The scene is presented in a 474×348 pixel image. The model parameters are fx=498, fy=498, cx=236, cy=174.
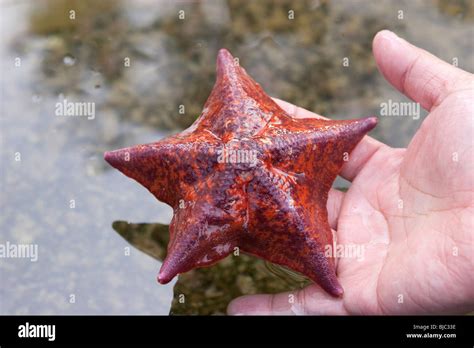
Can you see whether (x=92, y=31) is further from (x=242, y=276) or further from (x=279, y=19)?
(x=242, y=276)

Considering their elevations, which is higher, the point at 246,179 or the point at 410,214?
A: the point at 246,179

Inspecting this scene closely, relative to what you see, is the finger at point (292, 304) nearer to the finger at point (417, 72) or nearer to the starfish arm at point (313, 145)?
the starfish arm at point (313, 145)

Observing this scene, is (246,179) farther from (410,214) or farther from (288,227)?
(410,214)

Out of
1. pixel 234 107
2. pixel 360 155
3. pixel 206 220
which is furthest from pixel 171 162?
pixel 360 155

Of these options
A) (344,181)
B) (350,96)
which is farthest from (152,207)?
(350,96)

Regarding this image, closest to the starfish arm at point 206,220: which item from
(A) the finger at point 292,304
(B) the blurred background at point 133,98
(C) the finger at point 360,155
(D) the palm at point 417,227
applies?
(A) the finger at point 292,304

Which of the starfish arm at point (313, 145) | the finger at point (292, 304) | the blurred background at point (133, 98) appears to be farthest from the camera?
the blurred background at point (133, 98)
